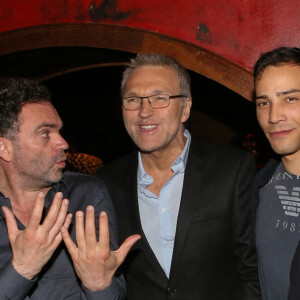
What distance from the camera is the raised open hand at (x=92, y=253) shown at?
156cm

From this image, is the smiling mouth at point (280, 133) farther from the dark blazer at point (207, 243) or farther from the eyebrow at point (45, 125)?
the eyebrow at point (45, 125)

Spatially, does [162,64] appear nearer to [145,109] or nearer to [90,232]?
[145,109]

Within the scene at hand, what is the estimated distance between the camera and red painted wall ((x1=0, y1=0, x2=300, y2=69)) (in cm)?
194

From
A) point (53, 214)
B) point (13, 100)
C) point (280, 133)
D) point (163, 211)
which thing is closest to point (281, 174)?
point (280, 133)

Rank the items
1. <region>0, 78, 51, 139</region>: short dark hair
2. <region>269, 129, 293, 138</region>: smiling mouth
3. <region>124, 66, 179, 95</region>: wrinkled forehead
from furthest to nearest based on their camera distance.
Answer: <region>124, 66, 179, 95</region>: wrinkled forehead, <region>0, 78, 51, 139</region>: short dark hair, <region>269, 129, 293, 138</region>: smiling mouth

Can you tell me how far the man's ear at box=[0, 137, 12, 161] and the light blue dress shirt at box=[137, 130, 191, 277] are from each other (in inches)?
26.2

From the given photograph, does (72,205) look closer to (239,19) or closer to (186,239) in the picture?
(186,239)

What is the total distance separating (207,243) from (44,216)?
31.4 inches

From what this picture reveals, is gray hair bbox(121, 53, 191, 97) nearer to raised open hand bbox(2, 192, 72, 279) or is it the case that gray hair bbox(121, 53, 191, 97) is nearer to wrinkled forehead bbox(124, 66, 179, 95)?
wrinkled forehead bbox(124, 66, 179, 95)

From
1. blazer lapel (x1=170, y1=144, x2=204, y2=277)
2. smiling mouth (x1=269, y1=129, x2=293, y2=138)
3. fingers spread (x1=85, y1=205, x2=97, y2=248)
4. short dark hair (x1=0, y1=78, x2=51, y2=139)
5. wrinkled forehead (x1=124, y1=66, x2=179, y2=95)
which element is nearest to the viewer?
fingers spread (x1=85, y1=205, x2=97, y2=248)

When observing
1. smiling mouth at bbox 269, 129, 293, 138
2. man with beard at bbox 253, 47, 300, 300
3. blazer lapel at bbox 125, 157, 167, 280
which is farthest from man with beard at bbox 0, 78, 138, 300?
smiling mouth at bbox 269, 129, 293, 138

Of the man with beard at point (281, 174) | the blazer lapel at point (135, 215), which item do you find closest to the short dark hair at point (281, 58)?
the man with beard at point (281, 174)

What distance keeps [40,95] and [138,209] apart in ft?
2.49

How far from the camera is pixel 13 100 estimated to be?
1.99 metres
